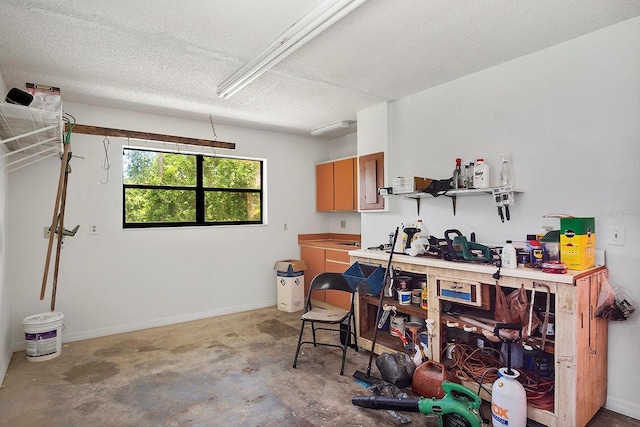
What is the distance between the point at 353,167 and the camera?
503 cm

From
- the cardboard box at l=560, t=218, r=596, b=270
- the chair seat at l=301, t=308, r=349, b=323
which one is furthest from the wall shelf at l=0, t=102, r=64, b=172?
the cardboard box at l=560, t=218, r=596, b=270

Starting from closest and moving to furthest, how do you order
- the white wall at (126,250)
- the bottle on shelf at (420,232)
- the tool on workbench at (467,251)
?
1. the tool on workbench at (467,251)
2. the bottle on shelf at (420,232)
3. the white wall at (126,250)

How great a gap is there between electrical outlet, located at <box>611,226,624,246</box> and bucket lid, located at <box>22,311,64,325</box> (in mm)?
4828

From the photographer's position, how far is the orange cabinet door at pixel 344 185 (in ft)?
16.5

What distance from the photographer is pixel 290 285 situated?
16.1ft

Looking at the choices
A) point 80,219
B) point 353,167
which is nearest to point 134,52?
point 80,219

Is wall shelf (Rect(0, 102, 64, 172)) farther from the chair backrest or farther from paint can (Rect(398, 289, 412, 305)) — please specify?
paint can (Rect(398, 289, 412, 305))

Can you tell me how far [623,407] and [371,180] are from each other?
2860 millimetres

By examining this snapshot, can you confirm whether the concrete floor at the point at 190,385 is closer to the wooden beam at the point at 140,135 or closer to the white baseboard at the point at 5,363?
the white baseboard at the point at 5,363

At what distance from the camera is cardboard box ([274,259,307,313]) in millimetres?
4902

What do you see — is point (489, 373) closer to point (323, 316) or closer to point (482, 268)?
point (482, 268)

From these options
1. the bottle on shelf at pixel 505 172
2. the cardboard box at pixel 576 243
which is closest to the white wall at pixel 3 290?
the bottle on shelf at pixel 505 172

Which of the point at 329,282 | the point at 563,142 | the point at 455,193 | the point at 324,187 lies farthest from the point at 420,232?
the point at 324,187

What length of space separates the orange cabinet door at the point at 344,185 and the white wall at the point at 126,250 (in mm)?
752
